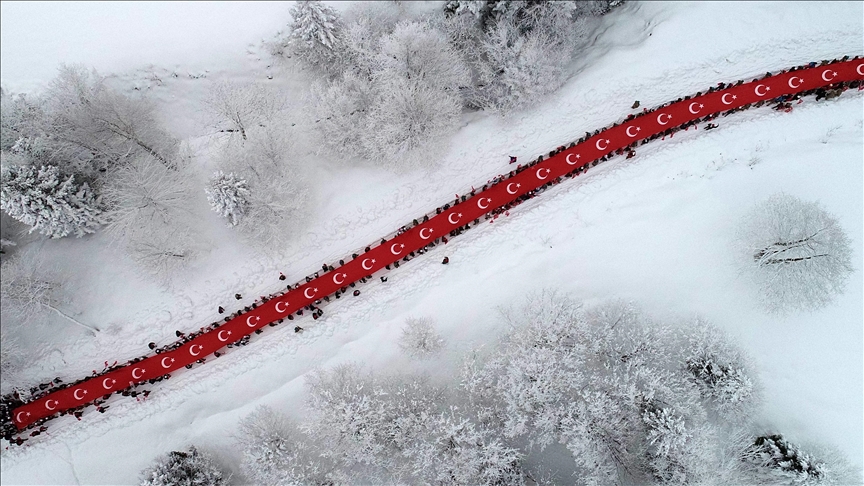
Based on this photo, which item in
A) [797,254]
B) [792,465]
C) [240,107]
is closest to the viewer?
[792,465]

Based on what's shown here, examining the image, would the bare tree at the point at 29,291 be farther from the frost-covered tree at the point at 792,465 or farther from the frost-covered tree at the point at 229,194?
the frost-covered tree at the point at 792,465


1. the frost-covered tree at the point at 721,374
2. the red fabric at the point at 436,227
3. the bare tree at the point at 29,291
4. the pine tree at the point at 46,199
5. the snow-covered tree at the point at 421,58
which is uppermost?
the snow-covered tree at the point at 421,58

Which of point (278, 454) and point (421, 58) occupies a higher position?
point (421, 58)

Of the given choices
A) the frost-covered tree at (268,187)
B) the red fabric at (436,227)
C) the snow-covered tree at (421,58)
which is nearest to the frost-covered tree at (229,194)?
the frost-covered tree at (268,187)

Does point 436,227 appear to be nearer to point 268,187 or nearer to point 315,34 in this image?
point 268,187

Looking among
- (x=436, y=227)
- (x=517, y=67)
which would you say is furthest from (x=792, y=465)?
(x=517, y=67)

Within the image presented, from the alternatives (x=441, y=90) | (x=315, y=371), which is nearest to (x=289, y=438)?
(x=315, y=371)

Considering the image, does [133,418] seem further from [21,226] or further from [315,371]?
[21,226]

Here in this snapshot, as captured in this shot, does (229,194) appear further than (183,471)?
Yes
